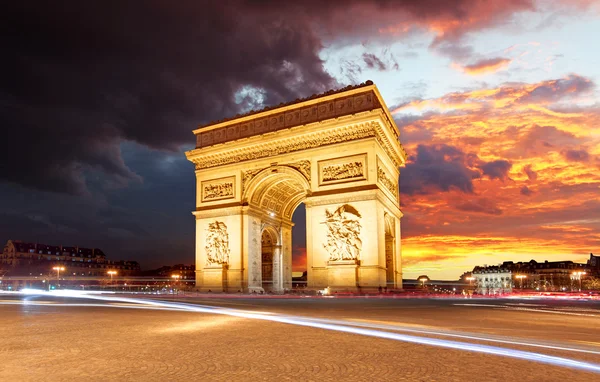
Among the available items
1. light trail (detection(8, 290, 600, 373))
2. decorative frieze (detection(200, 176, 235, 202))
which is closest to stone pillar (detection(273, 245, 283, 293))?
decorative frieze (detection(200, 176, 235, 202))

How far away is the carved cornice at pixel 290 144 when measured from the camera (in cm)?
2584

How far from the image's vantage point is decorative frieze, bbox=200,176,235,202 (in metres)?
30.1

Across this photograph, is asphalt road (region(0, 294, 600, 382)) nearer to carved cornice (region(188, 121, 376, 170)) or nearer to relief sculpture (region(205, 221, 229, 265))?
carved cornice (region(188, 121, 376, 170))

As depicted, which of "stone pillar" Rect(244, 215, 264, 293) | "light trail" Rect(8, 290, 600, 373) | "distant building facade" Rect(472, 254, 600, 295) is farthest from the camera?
"distant building facade" Rect(472, 254, 600, 295)

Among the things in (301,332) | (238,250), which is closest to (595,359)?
(301,332)

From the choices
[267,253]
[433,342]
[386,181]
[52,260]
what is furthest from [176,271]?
[433,342]

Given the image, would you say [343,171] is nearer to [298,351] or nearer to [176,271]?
[298,351]

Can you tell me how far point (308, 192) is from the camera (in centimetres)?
2702

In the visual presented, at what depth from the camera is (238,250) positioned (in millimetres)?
28859

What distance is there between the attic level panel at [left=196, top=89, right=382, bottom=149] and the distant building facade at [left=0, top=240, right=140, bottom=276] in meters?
71.4

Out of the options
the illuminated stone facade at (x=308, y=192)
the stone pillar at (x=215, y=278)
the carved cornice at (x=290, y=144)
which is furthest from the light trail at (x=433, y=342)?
the stone pillar at (x=215, y=278)

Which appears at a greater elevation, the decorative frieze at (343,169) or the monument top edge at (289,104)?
the monument top edge at (289,104)

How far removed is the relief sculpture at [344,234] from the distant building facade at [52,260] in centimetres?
7921

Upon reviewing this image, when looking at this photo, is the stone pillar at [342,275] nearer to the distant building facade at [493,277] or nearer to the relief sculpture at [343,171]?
the relief sculpture at [343,171]
